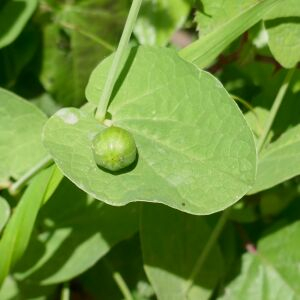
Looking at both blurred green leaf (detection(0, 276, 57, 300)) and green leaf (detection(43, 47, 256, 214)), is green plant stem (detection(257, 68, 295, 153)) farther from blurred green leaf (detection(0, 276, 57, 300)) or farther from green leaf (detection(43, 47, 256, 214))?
blurred green leaf (detection(0, 276, 57, 300))

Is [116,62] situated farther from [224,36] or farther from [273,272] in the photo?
[273,272]

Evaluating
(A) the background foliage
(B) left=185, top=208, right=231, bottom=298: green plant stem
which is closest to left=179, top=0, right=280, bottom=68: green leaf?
(A) the background foliage

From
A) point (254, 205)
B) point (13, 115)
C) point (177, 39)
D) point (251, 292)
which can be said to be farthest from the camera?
point (177, 39)

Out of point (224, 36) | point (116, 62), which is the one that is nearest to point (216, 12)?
point (224, 36)

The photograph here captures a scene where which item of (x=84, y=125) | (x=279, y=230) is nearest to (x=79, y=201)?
(x=84, y=125)

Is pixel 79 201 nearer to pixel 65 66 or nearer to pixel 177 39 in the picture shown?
pixel 65 66
